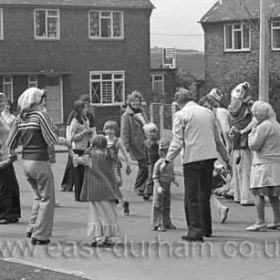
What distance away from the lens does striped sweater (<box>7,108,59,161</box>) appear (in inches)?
398

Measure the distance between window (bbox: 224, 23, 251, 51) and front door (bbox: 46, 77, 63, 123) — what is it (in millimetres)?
10176

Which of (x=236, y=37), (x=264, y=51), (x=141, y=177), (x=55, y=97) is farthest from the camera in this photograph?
(x=236, y=37)

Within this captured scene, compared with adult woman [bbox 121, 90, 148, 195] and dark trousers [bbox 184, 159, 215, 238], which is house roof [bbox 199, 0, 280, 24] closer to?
adult woman [bbox 121, 90, 148, 195]

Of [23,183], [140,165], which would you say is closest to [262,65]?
[140,165]

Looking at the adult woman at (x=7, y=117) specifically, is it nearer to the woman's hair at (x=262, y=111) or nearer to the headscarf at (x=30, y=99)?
the headscarf at (x=30, y=99)

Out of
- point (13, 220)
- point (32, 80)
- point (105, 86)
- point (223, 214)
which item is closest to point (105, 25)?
point (105, 86)

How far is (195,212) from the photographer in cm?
1005

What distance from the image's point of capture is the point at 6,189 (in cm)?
1210

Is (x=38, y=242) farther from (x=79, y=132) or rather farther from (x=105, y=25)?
(x=105, y=25)

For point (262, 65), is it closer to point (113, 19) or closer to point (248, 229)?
point (248, 229)

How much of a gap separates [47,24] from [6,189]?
30.2 metres

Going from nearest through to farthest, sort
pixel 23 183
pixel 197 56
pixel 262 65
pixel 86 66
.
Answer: pixel 262 65, pixel 23 183, pixel 86 66, pixel 197 56

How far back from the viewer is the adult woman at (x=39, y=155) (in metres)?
10.1

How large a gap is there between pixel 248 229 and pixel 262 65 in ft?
18.8
